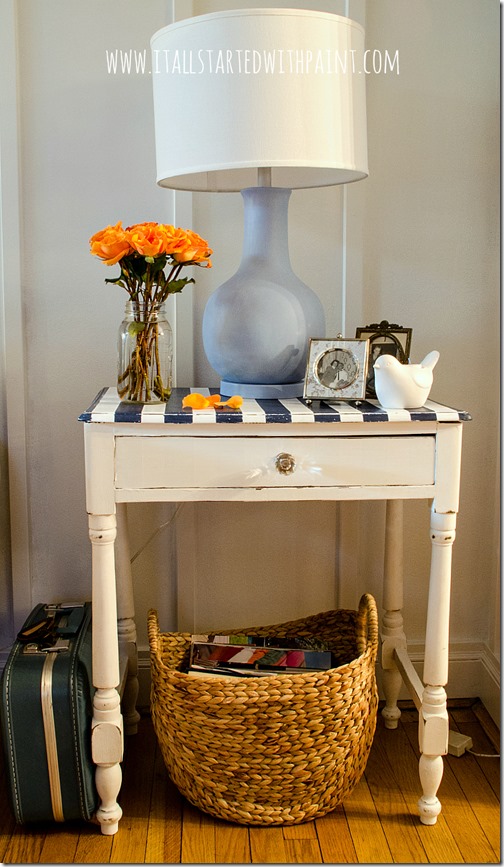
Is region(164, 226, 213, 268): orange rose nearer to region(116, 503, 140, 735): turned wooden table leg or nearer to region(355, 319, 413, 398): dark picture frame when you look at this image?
region(355, 319, 413, 398): dark picture frame

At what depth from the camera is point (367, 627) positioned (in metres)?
1.74

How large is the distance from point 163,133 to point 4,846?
134 cm

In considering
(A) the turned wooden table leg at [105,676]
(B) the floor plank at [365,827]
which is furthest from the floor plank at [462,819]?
(A) the turned wooden table leg at [105,676]

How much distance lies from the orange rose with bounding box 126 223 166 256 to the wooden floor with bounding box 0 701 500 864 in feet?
3.50

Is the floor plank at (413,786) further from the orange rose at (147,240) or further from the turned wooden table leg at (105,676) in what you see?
the orange rose at (147,240)

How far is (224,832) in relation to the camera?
163cm

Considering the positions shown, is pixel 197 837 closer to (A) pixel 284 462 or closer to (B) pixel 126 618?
(B) pixel 126 618

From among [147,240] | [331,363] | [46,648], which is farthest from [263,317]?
[46,648]

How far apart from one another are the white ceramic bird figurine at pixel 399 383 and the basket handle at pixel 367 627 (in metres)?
0.43

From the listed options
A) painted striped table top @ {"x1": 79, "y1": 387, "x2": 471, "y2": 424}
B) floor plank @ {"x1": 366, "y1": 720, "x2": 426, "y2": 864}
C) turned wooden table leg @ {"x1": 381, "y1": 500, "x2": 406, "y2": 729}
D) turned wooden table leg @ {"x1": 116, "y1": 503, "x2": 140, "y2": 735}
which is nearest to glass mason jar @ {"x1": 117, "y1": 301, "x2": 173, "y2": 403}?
painted striped table top @ {"x1": 79, "y1": 387, "x2": 471, "y2": 424}

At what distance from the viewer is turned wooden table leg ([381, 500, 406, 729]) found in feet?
6.41

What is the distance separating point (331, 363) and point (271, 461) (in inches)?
8.9

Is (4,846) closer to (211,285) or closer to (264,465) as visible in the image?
(264,465)

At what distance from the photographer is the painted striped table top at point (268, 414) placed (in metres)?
1.48
